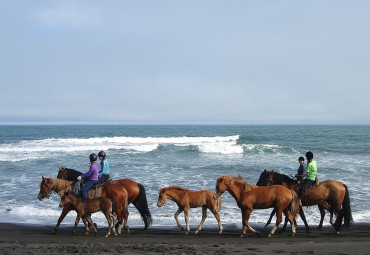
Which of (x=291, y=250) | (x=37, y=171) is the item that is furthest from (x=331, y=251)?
(x=37, y=171)

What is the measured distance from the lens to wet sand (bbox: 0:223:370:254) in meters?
6.95

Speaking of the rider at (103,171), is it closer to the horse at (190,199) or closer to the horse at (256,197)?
the horse at (190,199)

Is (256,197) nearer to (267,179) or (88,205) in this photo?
(267,179)

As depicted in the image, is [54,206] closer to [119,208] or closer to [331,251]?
[119,208]

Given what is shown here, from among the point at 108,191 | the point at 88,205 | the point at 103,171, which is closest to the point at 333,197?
the point at 108,191

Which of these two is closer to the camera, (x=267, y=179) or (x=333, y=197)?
(x=333, y=197)

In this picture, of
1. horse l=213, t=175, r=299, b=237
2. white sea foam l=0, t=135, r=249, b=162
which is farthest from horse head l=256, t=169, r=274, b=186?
white sea foam l=0, t=135, r=249, b=162

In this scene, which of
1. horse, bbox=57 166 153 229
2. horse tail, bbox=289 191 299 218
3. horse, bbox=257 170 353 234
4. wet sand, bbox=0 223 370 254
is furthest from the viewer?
horse, bbox=57 166 153 229

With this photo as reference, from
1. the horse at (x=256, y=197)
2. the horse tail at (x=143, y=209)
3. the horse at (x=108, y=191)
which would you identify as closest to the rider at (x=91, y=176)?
the horse at (x=108, y=191)

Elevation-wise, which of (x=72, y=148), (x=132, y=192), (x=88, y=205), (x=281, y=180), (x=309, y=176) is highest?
(x=309, y=176)

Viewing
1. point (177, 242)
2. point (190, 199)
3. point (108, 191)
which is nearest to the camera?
point (177, 242)

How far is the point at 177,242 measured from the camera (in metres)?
7.91

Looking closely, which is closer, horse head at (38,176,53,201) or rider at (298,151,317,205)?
horse head at (38,176,53,201)

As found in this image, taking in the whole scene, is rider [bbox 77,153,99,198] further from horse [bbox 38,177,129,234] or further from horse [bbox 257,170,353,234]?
horse [bbox 257,170,353,234]
